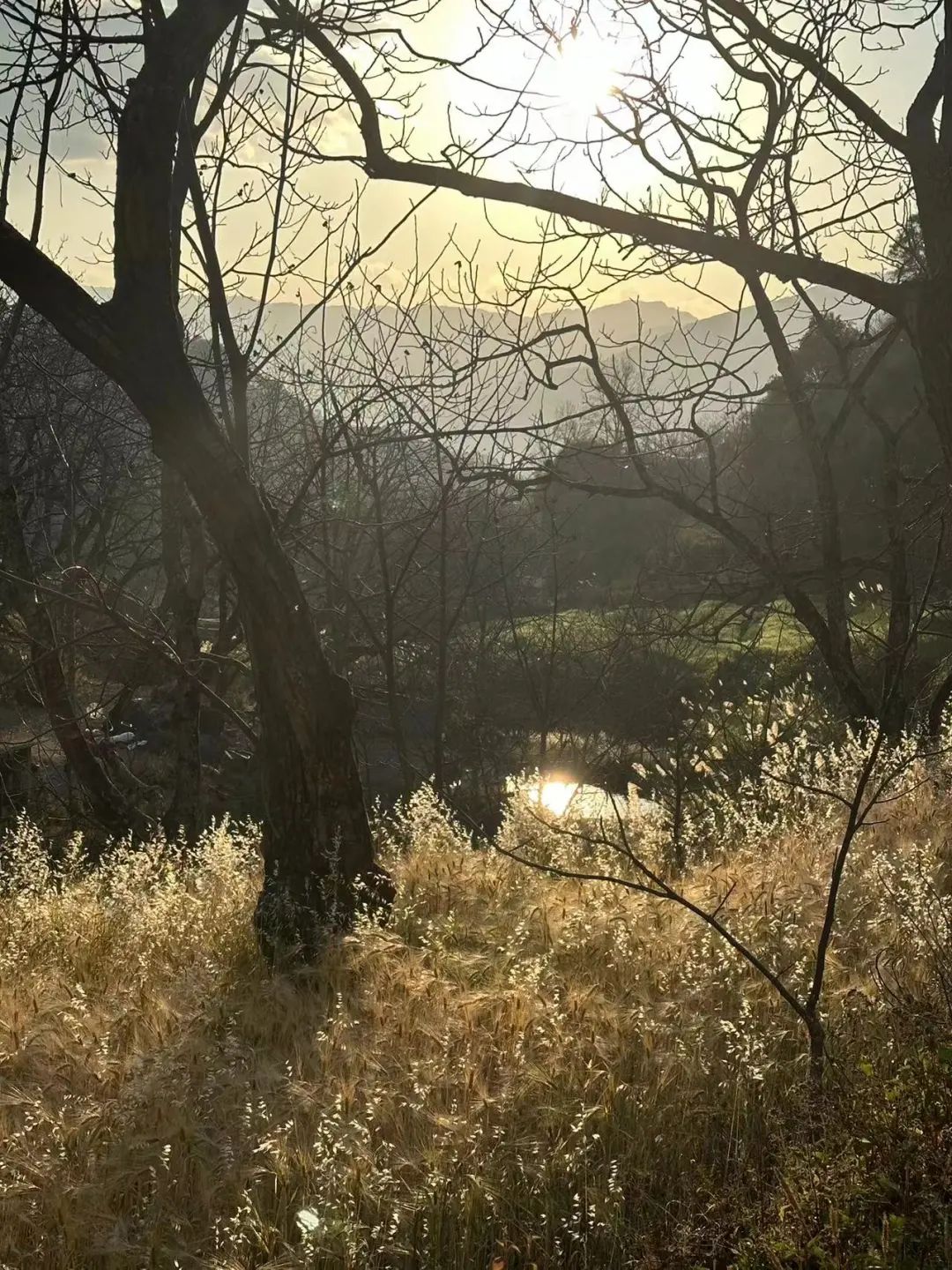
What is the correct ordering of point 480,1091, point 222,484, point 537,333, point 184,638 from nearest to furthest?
1. point 480,1091
2. point 222,484
3. point 537,333
4. point 184,638

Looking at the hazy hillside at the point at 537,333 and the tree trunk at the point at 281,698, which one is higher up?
the hazy hillside at the point at 537,333

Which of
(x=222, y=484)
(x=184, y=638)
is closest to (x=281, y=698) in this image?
(x=222, y=484)

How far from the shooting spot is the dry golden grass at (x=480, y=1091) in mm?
2568

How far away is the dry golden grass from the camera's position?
8.43ft

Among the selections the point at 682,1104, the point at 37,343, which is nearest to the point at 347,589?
the point at 682,1104

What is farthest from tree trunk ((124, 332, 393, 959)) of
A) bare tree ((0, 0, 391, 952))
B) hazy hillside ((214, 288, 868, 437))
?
hazy hillside ((214, 288, 868, 437))

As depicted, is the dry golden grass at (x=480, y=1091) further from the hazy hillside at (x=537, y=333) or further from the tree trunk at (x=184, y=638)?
the tree trunk at (x=184, y=638)

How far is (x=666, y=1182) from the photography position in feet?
9.23

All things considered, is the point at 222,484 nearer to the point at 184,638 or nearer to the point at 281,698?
the point at 281,698

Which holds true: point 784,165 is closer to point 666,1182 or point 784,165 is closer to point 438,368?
point 438,368

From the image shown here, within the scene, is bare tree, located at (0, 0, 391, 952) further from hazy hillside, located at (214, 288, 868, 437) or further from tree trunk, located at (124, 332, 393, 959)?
hazy hillside, located at (214, 288, 868, 437)

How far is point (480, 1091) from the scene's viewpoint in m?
3.00

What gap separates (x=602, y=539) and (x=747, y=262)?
27543 millimetres

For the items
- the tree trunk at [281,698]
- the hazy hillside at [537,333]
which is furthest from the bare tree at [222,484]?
the hazy hillside at [537,333]
